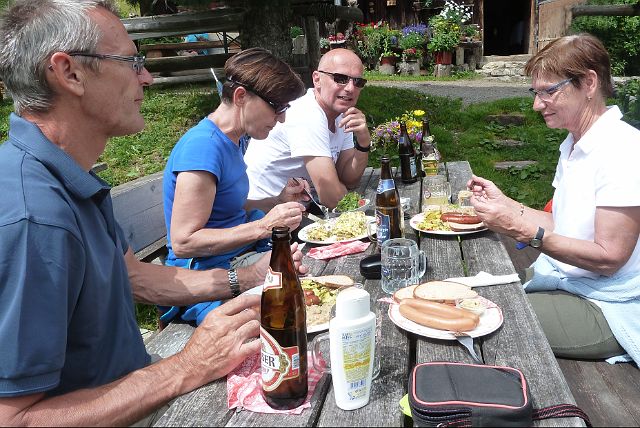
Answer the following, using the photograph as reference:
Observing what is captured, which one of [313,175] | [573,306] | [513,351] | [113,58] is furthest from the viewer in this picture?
[313,175]

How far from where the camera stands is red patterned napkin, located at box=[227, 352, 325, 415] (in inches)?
56.6

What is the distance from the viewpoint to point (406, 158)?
4141 millimetres

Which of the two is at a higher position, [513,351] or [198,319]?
[513,351]

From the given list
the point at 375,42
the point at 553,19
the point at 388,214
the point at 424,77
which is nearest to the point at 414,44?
the point at 424,77

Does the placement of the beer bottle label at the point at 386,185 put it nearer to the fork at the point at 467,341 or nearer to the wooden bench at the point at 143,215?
the fork at the point at 467,341

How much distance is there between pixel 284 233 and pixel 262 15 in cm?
794

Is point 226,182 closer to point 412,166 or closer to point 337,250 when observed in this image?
point 337,250

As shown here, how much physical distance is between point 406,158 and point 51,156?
2.90 metres

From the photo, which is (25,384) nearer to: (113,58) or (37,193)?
(37,193)

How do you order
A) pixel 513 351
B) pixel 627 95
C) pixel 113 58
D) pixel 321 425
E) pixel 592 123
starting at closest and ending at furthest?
1. pixel 321 425
2. pixel 513 351
3. pixel 113 58
4. pixel 592 123
5. pixel 627 95

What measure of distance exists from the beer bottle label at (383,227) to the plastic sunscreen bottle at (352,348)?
48.4 inches

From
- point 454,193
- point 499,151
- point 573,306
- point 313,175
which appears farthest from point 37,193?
point 499,151

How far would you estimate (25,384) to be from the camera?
1.38 meters

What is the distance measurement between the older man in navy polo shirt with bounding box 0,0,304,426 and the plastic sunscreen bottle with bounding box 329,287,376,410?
355 millimetres
